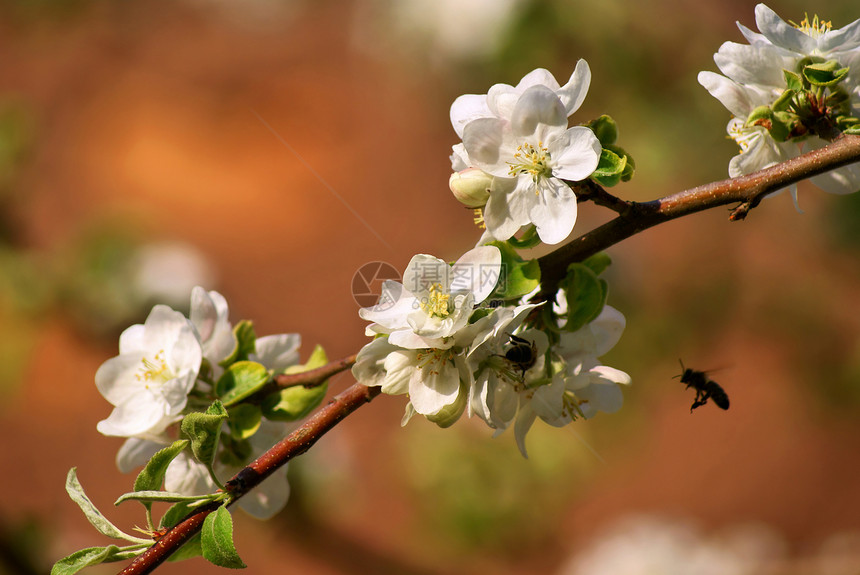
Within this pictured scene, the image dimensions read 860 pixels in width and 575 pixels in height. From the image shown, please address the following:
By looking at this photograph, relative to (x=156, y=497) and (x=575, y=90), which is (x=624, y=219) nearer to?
(x=575, y=90)

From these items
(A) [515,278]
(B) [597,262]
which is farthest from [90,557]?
(B) [597,262]

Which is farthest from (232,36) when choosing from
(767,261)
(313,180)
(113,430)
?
(113,430)

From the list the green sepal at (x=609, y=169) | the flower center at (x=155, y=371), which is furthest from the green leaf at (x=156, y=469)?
the green sepal at (x=609, y=169)

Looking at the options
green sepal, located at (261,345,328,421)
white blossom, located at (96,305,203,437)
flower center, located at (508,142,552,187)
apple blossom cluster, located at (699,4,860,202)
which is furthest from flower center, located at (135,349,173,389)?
apple blossom cluster, located at (699,4,860,202)

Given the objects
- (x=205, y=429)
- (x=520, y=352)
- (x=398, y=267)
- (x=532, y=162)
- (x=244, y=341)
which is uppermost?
(x=398, y=267)

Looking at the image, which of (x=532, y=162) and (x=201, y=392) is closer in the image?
(x=532, y=162)

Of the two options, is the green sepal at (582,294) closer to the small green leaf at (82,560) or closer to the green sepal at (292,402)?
the green sepal at (292,402)

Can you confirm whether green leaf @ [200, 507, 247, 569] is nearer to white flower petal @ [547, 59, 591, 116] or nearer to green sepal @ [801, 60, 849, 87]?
white flower petal @ [547, 59, 591, 116]
